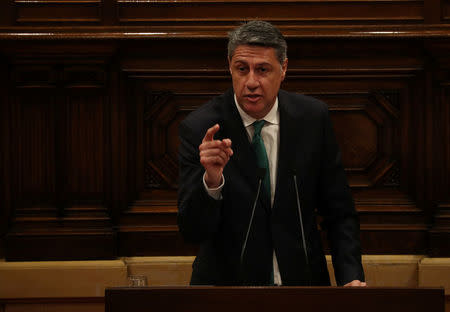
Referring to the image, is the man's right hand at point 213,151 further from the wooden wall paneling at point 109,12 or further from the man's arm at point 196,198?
the wooden wall paneling at point 109,12

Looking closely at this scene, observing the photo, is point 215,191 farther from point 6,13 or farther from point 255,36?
point 6,13

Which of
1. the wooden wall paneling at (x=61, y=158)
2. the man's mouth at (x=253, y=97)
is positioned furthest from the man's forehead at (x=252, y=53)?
the wooden wall paneling at (x=61, y=158)

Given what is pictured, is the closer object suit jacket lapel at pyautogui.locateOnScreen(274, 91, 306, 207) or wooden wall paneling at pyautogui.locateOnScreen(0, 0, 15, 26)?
suit jacket lapel at pyautogui.locateOnScreen(274, 91, 306, 207)

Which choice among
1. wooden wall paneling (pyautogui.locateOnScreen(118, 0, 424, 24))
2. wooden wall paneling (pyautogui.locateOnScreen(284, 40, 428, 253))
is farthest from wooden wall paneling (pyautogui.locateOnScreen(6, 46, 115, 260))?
wooden wall paneling (pyautogui.locateOnScreen(284, 40, 428, 253))

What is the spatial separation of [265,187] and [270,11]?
1.41m

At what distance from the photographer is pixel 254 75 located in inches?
85.4

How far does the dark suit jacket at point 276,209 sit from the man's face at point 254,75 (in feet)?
0.22

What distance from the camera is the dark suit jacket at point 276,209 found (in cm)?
212

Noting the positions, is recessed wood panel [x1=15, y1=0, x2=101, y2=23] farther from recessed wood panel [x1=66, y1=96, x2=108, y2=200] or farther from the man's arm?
the man's arm

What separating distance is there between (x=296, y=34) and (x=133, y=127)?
869mm

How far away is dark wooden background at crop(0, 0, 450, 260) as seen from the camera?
3312mm

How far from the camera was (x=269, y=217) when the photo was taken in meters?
2.14

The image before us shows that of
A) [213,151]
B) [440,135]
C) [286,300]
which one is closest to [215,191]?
[213,151]

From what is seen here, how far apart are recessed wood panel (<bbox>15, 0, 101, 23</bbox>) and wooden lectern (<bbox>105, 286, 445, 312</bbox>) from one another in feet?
6.92
